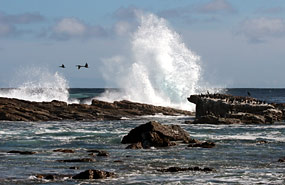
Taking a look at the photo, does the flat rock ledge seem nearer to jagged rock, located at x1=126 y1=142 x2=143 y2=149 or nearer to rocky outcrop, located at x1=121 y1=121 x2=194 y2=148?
rocky outcrop, located at x1=121 y1=121 x2=194 y2=148

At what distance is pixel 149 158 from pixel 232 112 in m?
31.6

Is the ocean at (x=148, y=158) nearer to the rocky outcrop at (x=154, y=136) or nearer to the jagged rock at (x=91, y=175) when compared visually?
the jagged rock at (x=91, y=175)

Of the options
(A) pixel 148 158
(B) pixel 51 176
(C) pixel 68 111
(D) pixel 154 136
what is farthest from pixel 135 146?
(C) pixel 68 111

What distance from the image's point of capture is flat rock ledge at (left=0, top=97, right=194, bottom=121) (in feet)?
198

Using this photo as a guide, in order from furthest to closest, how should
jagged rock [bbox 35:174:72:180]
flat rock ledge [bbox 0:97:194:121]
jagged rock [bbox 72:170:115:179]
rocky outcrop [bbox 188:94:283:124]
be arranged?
flat rock ledge [bbox 0:97:194:121] → rocky outcrop [bbox 188:94:283:124] → jagged rock [bbox 35:174:72:180] → jagged rock [bbox 72:170:115:179]

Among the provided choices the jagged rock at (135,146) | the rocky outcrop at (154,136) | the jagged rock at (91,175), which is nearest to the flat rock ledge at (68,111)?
the rocky outcrop at (154,136)

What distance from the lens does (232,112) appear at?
58.9 meters

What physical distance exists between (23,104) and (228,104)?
68.2ft

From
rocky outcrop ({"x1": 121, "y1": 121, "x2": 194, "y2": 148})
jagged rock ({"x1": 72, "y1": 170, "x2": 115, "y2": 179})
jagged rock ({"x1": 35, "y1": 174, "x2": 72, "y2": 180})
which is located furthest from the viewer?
rocky outcrop ({"x1": 121, "y1": 121, "x2": 194, "y2": 148})

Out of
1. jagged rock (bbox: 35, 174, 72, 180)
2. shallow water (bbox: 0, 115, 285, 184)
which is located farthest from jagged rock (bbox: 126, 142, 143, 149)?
jagged rock (bbox: 35, 174, 72, 180)

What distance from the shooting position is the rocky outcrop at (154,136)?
34.0 meters

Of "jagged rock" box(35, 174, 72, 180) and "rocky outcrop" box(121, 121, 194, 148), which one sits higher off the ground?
"rocky outcrop" box(121, 121, 194, 148)

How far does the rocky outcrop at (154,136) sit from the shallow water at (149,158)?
86cm

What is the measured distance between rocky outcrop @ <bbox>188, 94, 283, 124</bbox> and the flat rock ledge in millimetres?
8451
